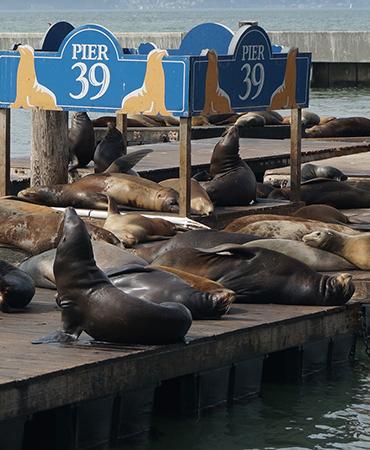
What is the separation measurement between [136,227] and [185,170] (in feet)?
3.33

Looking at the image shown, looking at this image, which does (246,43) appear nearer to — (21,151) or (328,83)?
(21,151)

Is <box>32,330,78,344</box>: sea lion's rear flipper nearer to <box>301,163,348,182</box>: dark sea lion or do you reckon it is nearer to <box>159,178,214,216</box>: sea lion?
<box>159,178,214,216</box>: sea lion

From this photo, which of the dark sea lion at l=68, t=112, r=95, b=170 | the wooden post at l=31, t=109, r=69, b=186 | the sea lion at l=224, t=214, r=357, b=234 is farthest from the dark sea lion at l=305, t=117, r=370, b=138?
the sea lion at l=224, t=214, r=357, b=234

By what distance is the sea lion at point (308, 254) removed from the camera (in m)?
8.79

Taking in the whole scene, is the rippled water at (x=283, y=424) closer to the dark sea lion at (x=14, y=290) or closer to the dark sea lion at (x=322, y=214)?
the dark sea lion at (x=14, y=290)

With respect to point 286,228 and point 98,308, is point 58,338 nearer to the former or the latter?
point 98,308

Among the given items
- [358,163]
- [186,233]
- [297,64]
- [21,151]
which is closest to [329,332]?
[186,233]

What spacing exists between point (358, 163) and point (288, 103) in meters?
3.36

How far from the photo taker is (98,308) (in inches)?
267

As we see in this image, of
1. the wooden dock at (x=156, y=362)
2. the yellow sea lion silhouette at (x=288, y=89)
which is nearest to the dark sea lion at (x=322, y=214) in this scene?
the yellow sea lion silhouette at (x=288, y=89)

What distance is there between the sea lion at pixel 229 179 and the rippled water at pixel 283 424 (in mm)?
3287

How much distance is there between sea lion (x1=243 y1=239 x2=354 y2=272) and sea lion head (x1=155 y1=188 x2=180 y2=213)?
1747 mm

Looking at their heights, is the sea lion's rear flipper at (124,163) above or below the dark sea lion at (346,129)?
above

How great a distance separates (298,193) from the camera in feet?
38.7
